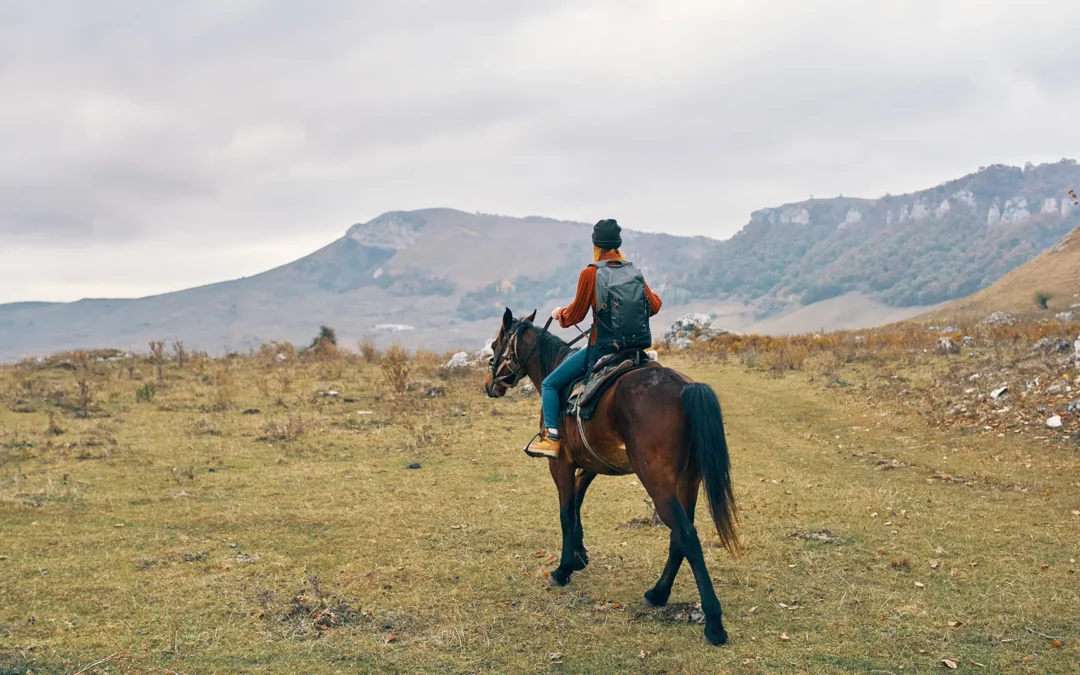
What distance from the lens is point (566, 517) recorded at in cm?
773

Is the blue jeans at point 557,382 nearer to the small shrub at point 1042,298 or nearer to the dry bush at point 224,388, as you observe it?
the dry bush at point 224,388

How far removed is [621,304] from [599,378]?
73 cm

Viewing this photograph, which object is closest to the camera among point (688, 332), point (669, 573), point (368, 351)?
point (669, 573)

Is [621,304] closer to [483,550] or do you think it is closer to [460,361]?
[483,550]

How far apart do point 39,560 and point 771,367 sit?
66.9 feet

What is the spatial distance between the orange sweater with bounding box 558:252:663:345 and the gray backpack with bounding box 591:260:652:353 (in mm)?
71

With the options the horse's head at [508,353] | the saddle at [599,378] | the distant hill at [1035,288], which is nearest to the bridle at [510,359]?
the horse's head at [508,353]

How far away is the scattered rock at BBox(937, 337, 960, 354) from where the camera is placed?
22533mm

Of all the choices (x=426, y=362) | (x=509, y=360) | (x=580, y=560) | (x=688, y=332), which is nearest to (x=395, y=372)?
(x=426, y=362)

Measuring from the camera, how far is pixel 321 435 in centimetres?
1575

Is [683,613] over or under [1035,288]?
under

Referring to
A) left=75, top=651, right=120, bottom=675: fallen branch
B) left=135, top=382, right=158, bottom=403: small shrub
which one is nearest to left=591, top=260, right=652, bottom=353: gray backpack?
left=75, top=651, right=120, bottom=675: fallen branch

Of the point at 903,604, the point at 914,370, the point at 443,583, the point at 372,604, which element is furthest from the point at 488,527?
the point at 914,370

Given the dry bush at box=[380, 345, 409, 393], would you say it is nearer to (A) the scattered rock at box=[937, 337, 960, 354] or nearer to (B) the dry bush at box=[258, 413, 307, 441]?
(B) the dry bush at box=[258, 413, 307, 441]
